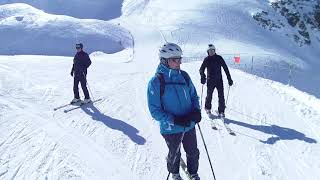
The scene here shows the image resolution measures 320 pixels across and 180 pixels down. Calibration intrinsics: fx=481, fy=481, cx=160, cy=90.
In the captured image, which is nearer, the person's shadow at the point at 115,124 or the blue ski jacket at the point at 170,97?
the blue ski jacket at the point at 170,97

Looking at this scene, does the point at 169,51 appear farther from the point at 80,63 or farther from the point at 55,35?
the point at 55,35

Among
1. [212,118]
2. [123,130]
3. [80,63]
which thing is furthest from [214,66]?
[80,63]

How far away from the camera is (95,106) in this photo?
14609 millimetres

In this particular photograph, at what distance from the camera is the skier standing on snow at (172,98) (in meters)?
7.03

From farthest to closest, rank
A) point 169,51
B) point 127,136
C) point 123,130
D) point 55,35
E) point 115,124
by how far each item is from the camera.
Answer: point 55,35 < point 115,124 < point 123,130 < point 127,136 < point 169,51

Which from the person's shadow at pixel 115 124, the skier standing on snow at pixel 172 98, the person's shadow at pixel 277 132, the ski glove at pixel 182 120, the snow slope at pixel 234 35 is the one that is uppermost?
the skier standing on snow at pixel 172 98

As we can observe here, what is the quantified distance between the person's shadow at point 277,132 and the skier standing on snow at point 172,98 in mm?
4408

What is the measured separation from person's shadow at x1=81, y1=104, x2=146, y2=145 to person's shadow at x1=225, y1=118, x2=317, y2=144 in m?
2.65

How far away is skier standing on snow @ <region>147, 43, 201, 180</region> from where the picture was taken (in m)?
7.03

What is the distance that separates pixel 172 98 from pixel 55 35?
36455 mm

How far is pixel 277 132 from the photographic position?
39.5 ft

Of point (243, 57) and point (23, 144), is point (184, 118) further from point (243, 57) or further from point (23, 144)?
point (243, 57)

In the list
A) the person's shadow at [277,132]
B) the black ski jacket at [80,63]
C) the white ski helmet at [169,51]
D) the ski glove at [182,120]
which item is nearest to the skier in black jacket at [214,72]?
the person's shadow at [277,132]

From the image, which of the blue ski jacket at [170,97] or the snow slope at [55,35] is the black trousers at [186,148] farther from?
the snow slope at [55,35]
